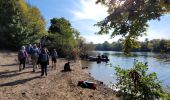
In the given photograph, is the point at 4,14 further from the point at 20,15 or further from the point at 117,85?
the point at 117,85

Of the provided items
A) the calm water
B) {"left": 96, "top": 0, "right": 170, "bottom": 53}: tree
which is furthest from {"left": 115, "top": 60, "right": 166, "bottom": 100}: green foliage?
{"left": 96, "top": 0, "right": 170, "bottom": 53}: tree

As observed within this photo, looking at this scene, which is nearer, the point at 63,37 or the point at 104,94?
the point at 104,94

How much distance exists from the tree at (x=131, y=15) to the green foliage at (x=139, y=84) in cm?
157

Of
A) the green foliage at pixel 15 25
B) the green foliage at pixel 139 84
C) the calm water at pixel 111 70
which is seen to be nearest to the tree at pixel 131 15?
the calm water at pixel 111 70

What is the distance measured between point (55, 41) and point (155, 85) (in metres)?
54.0

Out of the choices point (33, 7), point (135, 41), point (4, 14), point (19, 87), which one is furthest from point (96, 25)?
point (33, 7)

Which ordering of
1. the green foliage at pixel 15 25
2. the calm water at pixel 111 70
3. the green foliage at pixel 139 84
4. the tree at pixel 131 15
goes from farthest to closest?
the green foliage at pixel 15 25 → the calm water at pixel 111 70 → the green foliage at pixel 139 84 → the tree at pixel 131 15

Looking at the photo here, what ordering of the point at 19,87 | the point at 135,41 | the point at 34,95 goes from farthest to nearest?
1. the point at 19,87
2. the point at 34,95
3. the point at 135,41

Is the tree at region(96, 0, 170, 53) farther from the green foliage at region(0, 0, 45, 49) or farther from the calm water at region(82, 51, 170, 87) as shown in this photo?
the green foliage at region(0, 0, 45, 49)

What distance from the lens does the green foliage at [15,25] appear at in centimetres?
5428

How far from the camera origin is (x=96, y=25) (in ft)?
27.5

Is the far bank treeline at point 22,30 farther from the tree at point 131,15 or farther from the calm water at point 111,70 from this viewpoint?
the tree at point 131,15

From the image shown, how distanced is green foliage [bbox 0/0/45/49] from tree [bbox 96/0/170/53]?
4688 cm

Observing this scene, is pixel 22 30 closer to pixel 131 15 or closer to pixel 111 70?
pixel 111 70
